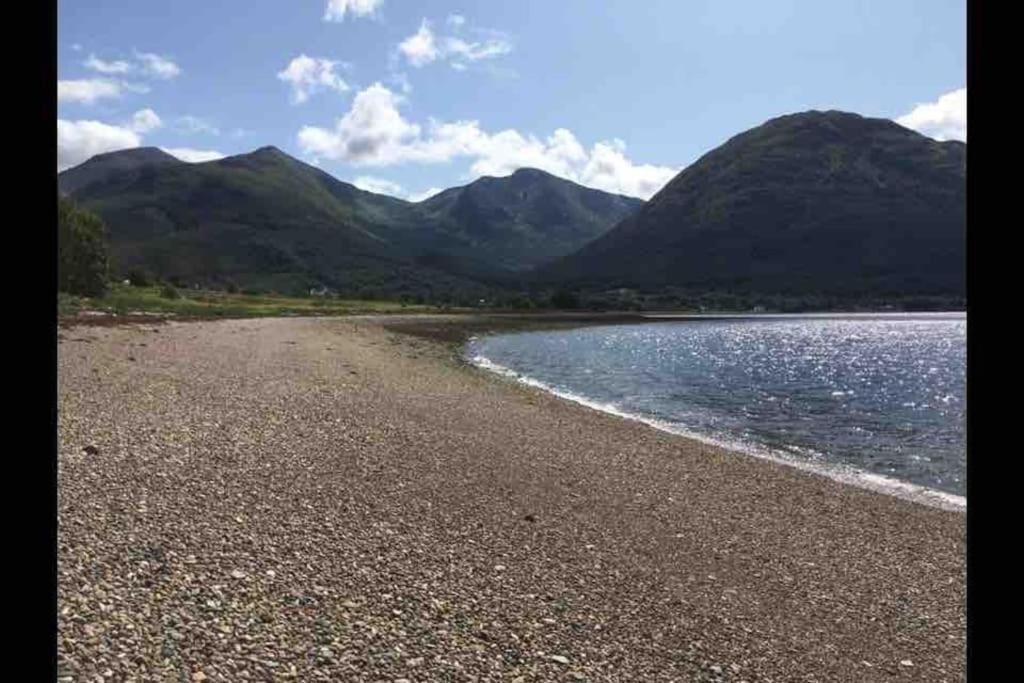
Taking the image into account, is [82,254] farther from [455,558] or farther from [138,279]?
[455,558]

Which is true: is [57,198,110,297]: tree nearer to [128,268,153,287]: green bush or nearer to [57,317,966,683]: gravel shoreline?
[128,268,153,287]: green bush

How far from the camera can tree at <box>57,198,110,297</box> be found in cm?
7544

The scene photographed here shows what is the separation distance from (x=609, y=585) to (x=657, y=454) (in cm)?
1306

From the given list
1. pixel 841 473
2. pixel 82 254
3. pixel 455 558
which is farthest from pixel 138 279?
pixel 455 558

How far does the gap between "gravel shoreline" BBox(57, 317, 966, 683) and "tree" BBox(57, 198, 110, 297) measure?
61.4 meters

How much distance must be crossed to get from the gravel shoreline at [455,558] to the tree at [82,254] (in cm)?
6136

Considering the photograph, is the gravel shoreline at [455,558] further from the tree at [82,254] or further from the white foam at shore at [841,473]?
the tree at [82,254]

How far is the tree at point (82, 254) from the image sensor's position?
75.4 metres

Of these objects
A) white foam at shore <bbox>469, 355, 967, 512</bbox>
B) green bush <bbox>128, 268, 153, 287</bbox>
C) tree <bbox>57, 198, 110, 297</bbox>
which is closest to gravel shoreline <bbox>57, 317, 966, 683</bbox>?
white foam at shore <bbox>469, 355, 967, 512</bbox>

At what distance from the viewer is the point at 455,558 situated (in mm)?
11391

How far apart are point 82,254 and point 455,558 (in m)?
81.9

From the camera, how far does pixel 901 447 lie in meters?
32.2
